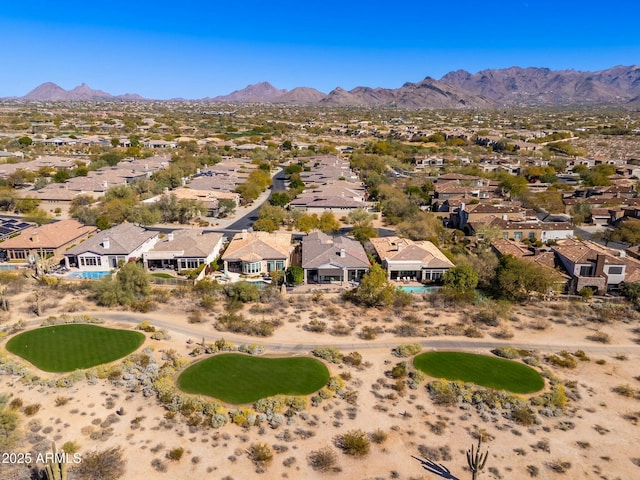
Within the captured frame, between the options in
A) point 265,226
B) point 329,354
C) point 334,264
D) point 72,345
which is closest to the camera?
point 329,354

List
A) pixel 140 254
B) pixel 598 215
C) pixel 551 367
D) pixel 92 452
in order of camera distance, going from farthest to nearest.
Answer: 1. pixel 598 215
2. pixel 140 254
3. pixel 551 367
4. pixel 92 452

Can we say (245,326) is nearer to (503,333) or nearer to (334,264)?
(334,264)

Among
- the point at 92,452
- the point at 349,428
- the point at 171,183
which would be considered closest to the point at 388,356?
the point at 349,428

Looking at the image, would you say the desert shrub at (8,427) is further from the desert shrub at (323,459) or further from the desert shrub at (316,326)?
the desert shrub at (316,326)

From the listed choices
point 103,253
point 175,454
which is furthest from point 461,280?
point 103,253

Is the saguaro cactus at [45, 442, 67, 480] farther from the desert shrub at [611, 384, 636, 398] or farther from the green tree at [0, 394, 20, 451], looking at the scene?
the desert shrub at [611, 384, 636, 398]

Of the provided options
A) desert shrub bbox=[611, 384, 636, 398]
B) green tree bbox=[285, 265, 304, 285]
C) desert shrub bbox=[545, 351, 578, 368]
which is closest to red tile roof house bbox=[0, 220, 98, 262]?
green tree bbox=[285, 265, 304, 285]

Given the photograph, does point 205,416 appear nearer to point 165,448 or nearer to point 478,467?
point 165,448
